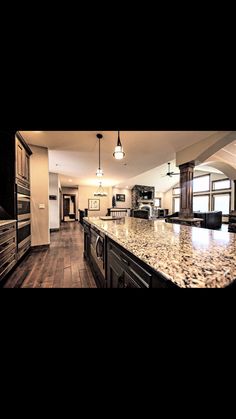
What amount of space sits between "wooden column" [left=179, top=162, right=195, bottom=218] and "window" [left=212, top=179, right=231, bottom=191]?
6218mm

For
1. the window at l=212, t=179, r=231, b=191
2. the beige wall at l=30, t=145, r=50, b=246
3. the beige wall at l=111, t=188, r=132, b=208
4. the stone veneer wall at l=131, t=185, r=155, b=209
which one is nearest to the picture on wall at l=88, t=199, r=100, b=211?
the beige wall at l=111, t=188, r=132, b=208

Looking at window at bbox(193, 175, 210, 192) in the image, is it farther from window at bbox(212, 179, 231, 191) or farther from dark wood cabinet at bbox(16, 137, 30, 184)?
dark wood cabinet at bbox(16, 137, 30, 184)

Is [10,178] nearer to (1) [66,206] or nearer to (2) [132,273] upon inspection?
(2) [132,273]

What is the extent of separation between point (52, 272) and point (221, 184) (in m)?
10.4

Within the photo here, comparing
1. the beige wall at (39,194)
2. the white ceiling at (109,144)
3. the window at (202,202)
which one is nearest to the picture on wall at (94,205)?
the white ceiling at (109,144)

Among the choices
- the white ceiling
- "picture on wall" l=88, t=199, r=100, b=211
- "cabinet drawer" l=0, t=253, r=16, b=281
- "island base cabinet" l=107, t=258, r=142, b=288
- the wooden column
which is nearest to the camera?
"island base cabinet" l=107, t=258, r=142, b=288

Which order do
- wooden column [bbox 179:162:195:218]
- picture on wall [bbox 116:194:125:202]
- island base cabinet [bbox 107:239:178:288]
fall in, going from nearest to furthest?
island base cabinet [bbox 107:239:178:288] < wooden column [bbox 179:162:195:218] < picture on wall [bbox 116:194:125:202]

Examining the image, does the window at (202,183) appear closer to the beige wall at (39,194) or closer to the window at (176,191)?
the window at (176,191)

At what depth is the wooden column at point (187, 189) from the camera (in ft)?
15.1

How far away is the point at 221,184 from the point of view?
9766mm

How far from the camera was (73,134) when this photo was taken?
3.45 meters

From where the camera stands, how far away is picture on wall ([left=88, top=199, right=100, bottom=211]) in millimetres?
12070
